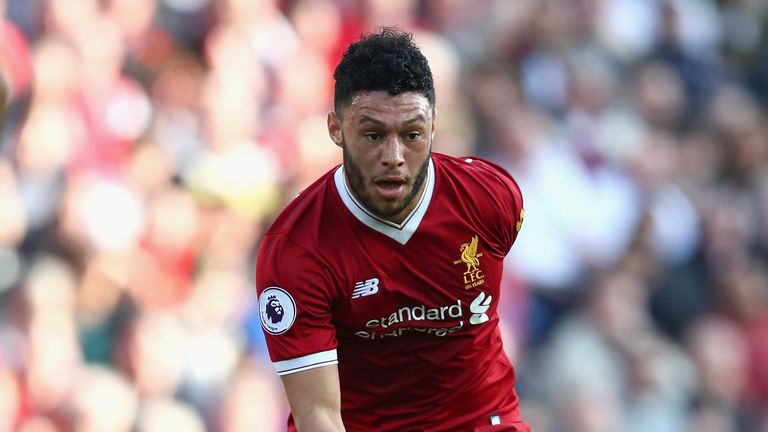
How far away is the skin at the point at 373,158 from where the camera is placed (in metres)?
4.18

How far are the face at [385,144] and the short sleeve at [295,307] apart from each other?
0.31 metres

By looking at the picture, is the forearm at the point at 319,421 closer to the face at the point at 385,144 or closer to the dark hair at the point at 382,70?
the face at the point at 385,144

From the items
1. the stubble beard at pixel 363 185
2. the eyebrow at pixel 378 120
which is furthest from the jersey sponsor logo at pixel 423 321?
the eyebrow at pixel 378 120

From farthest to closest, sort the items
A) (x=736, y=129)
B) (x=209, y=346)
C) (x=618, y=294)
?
(x=736, y=129), (x=618, y=294), (x=209, y=346)

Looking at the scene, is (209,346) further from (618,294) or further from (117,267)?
(618,294)

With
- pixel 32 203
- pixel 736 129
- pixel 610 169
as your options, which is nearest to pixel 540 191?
pixel 610 169

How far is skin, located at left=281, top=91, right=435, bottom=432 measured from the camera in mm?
4184

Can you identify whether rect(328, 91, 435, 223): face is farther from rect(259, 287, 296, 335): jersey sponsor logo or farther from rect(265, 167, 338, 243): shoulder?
rect(259, 287, 296, 335): jersey sponsor logo

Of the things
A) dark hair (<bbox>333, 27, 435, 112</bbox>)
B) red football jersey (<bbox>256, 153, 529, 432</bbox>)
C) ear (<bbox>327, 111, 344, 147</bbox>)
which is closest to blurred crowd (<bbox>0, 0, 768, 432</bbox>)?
red football jersey (<bbox>256, 153, 529, 432</bbox>)

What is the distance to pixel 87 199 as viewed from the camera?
26.2ft

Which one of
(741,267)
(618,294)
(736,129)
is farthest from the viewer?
(736,129)

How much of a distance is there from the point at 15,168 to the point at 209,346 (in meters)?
1.62

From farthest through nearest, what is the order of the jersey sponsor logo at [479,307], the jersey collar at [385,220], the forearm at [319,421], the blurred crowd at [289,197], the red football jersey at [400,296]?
1. the blurred crowd at [289,197]
2. the jersey sponsor logo at [479,307]
3. the jersey collar at [385,220]
4. the red football jersey at [400,296]
5. the forearm at [319,421]

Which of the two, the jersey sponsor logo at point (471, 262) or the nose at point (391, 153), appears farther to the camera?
the jersey sponsor logo at point (471, 262)
